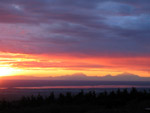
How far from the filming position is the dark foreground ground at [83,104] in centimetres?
1822

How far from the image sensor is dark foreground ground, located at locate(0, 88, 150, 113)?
18.2 metres

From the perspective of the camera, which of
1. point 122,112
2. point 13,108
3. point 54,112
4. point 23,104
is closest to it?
point 122,112

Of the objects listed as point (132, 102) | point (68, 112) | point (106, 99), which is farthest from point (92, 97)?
point (68, 112)

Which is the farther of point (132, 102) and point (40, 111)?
point (132, 102)

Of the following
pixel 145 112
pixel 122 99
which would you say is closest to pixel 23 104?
pixel 122 99

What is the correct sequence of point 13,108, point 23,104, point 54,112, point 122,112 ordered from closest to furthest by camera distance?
point 122,112 < point 54,112 < point 13,108 < point 23,104

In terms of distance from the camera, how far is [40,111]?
1783 cm

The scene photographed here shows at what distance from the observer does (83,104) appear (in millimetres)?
20047

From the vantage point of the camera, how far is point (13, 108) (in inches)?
754

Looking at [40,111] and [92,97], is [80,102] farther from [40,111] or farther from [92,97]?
[40,111]

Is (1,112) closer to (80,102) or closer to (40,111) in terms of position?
(40,111)

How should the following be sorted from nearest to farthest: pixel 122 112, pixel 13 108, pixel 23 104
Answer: pixel 122 112, pixel 13 108, pixel 23 104

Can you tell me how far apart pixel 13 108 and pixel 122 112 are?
22.4ft

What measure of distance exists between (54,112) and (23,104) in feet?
12.0
